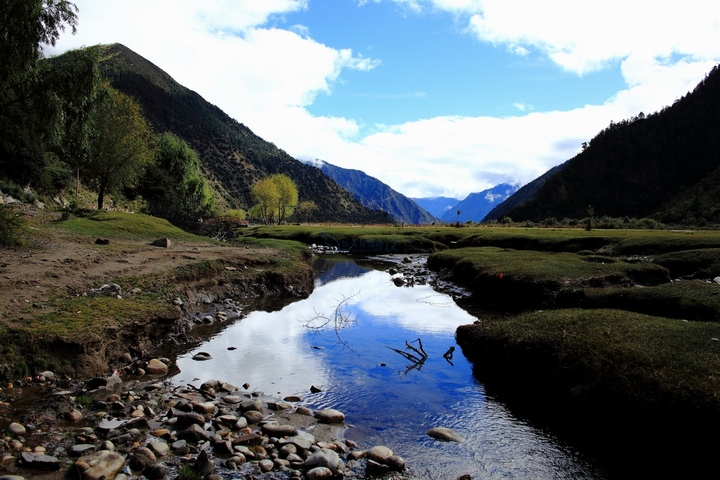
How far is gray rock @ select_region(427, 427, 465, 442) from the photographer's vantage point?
948 centimetres

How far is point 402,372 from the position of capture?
1374 centimetres

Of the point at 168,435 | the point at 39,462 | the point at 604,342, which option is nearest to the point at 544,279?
the point at 604,342

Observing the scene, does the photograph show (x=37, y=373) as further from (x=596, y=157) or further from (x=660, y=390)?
(x=596, y=157)

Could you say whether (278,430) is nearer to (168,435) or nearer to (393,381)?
(168,435)

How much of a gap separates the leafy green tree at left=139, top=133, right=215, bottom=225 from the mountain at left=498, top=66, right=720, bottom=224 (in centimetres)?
13186

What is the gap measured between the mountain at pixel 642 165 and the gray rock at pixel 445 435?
6518 inches

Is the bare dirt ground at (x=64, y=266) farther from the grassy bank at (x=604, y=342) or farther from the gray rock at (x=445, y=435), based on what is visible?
the grassy bank at (x=604, y=342)

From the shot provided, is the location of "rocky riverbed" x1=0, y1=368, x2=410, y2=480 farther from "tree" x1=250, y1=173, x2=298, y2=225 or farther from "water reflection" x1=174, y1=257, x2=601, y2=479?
"tree" x1=250, y1=173, x2=298, y2=225

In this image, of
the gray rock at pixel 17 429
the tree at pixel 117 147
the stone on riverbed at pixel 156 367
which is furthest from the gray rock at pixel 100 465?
the tree at pixel 117 147

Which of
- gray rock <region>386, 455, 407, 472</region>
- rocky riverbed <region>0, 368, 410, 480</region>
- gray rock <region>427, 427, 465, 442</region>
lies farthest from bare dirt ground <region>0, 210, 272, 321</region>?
gray rock <region>427, 427, 465, 442</region>

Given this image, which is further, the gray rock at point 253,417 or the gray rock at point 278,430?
the gray rock at point 253,417

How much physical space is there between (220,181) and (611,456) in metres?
186

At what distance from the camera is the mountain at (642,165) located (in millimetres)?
155000

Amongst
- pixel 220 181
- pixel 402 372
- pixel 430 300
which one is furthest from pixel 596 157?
pixel 402 372
